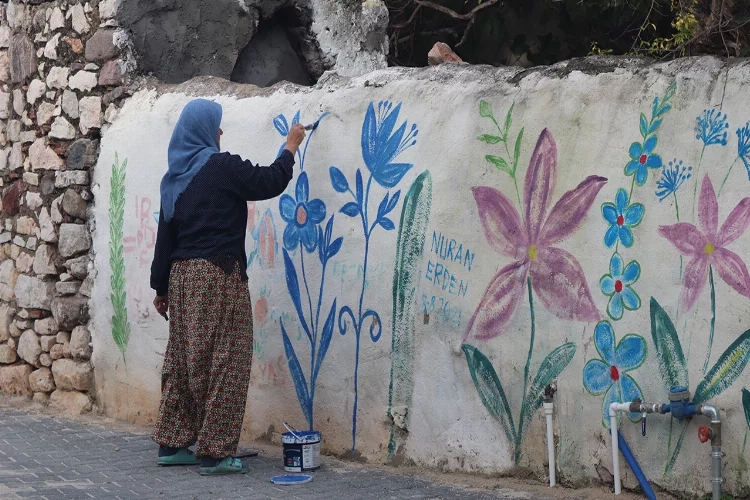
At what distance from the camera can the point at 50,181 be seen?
6.66 m

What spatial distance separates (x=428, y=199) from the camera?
4.79 meters

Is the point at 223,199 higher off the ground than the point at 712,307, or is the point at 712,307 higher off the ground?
the point at 223,199

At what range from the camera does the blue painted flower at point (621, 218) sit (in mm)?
4137

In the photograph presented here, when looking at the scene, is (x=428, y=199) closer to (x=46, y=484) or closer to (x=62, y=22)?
(x=46, y=484)

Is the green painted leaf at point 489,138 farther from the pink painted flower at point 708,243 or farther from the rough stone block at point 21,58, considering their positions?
the rough stone block at point 21,58

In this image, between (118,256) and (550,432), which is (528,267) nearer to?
(550,432)

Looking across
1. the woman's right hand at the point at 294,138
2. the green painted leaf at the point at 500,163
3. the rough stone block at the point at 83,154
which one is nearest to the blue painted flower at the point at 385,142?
the woman's right hand at the point at 294,138

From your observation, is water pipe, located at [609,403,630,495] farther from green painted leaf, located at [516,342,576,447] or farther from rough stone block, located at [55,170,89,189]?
rough stone block, located at [55,170,89,189]

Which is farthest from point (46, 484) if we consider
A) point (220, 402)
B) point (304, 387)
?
point (304, 387)

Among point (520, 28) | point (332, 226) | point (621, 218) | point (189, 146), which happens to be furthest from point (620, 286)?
point (520, 28)

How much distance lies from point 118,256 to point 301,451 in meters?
1.91

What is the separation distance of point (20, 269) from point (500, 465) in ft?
11.9

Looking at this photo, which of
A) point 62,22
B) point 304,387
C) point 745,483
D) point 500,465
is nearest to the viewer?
point 745,483

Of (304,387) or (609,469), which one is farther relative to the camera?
(304,387)
